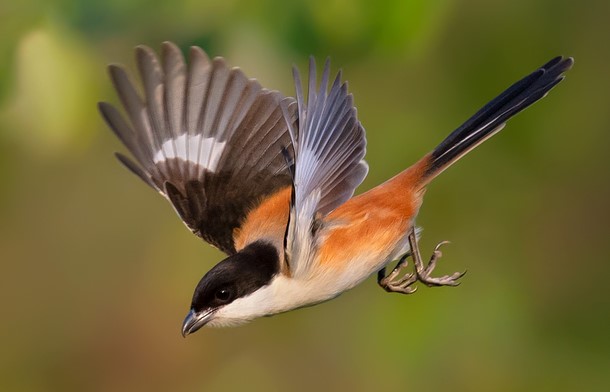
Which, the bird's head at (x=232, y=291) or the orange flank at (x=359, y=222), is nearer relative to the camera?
the bird's head at (x=232, y=291)

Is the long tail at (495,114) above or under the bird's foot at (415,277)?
above

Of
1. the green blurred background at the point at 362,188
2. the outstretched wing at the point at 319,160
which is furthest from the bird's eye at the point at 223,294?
the green blurred background at the point at 362,188

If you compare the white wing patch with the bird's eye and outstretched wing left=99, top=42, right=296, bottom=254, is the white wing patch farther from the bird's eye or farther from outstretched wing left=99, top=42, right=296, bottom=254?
the bird's eye

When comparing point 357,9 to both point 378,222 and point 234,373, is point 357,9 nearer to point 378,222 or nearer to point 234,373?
point 378,222

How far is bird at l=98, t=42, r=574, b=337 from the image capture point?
3293 mm

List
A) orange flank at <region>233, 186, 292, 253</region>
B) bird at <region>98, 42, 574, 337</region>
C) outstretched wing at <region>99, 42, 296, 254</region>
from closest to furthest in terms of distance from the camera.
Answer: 1. bird at <region>98, 42, 574, 337</region>
2. orange flank at <region>233, 186, 292, 253</region>
3. outstretched wing at <region>99, 42, 296, 254</region>

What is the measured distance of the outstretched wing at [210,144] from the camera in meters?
3.69

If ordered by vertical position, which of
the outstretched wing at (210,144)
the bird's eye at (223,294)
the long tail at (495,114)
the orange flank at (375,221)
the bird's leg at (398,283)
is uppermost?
the outstretched wing at (210,144)

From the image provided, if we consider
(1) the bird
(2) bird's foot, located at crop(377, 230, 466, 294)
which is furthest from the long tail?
(2) bird's foot, located at crop(377, 230, 466, 294)

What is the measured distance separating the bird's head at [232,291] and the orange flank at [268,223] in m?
0.16

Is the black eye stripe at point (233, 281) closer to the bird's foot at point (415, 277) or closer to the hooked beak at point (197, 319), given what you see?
the hooked beak at point (197, 319)

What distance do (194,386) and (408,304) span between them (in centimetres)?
150

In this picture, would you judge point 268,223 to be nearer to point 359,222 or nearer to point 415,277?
point 359,222

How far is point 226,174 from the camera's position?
3848 mm
